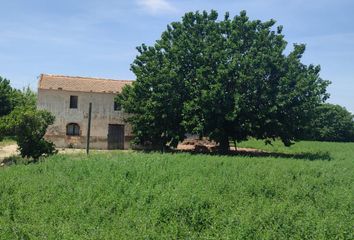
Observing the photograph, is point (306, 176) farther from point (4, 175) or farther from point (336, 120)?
point (336, 120)

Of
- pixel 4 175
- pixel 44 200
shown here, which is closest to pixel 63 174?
pixel 4 175

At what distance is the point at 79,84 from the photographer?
3209 centimetres

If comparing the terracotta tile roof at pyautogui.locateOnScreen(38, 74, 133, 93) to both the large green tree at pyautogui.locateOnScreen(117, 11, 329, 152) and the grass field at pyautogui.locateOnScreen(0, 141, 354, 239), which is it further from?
the grass field at pyautogui.locateOnScreen(0, 141, 354, 239)

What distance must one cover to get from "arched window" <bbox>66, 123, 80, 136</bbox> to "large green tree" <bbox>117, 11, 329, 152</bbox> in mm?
5972

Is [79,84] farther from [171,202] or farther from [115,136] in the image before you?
[171,202]

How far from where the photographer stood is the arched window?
3081 cm

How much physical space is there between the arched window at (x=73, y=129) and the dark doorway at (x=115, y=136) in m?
2.29

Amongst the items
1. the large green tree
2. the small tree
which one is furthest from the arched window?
the small tree

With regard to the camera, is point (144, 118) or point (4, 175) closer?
point (4, 175)

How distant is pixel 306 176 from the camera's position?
1511 centimetres

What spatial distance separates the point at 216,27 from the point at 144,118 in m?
7.10

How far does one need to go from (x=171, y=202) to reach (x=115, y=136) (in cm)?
2196

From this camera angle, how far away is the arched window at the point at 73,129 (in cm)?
3081

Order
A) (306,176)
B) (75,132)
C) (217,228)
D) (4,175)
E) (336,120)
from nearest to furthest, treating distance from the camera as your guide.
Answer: (217,228) < (4,175) < (306,176) < (75,132) < (336,120)
